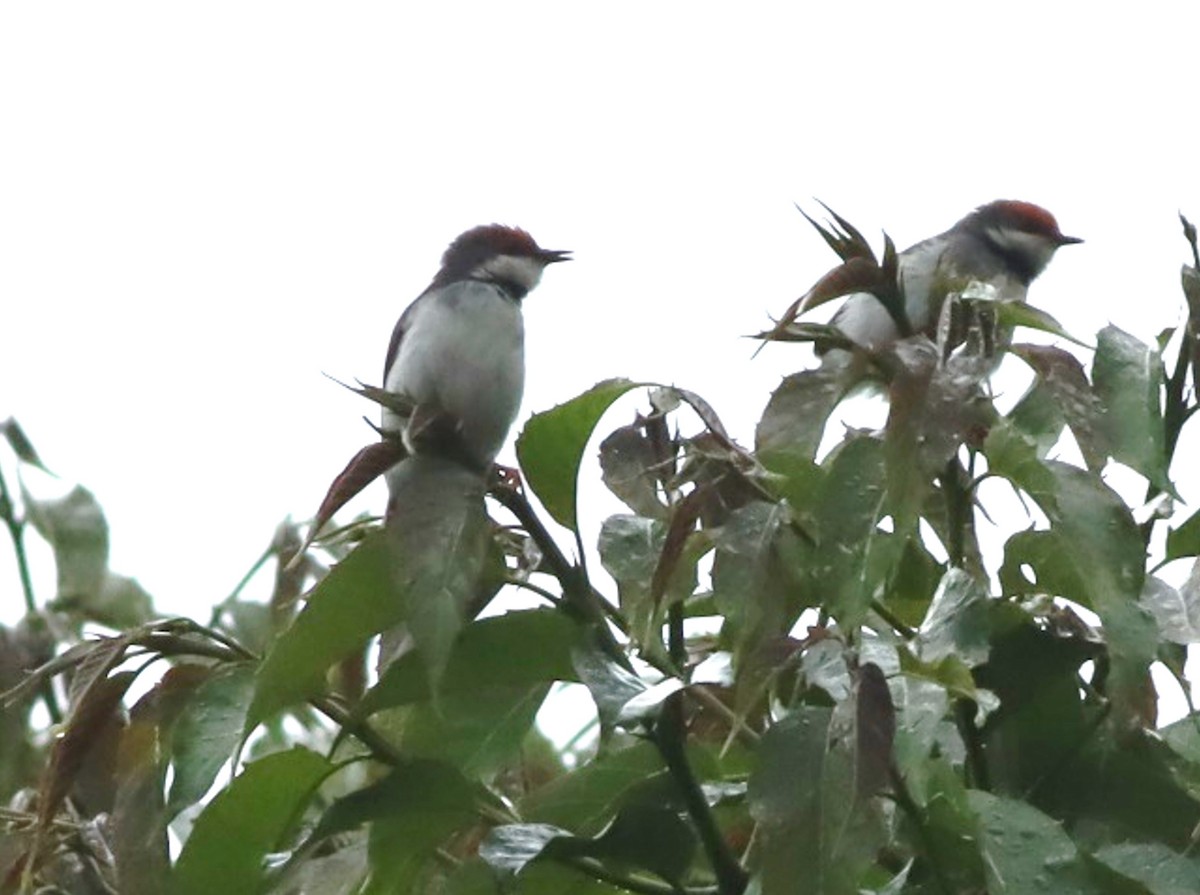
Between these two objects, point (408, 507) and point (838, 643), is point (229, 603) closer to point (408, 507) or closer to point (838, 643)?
point (408, 507)

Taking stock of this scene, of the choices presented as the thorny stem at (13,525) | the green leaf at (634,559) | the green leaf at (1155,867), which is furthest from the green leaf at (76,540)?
the green leaf at (1155,867)

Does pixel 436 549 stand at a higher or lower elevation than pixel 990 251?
lower

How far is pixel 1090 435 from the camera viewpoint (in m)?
1.90

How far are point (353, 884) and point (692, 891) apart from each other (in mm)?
343

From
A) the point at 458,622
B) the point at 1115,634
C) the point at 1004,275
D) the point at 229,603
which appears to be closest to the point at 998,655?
the point at 1115,634

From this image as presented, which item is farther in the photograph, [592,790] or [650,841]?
[592,790]

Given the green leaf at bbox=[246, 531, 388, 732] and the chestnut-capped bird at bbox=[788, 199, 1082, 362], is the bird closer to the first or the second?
the chestnut-capped bird at bbox=[788, 199, 1082, 362]

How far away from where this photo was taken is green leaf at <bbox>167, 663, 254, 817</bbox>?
6.44 ft

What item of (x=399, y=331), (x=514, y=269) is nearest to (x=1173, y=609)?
(x=399, y=331)

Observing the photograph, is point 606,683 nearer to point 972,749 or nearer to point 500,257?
point 972,749

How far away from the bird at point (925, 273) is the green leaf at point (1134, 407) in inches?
5.0

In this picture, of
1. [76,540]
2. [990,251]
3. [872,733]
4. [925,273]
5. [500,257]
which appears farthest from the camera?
[990,251]

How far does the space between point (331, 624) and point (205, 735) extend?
16 cm

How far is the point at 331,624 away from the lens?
6.51 feet
